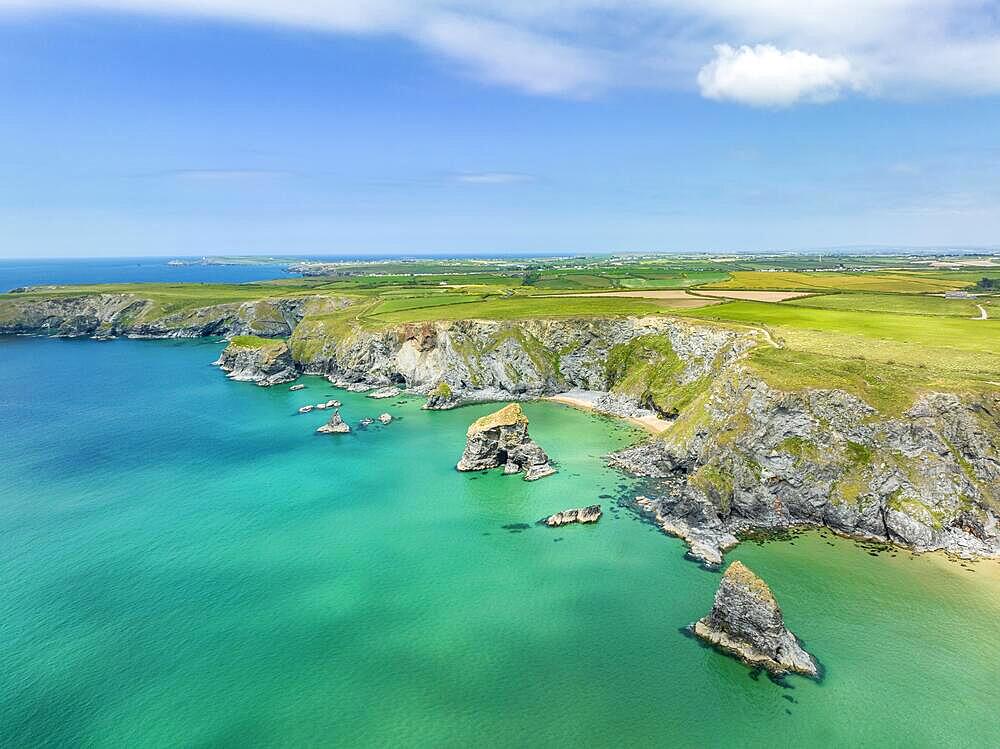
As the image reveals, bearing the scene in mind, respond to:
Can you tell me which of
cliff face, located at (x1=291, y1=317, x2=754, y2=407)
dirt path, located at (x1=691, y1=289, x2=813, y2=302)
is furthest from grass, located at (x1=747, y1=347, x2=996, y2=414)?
dirt path, located at (x1=691, y1=289, x2=813, y2=302)

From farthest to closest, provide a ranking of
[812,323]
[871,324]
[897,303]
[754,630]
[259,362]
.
→ [897,303]
[259,362]
[812,323]
[871,324]
[754,630]

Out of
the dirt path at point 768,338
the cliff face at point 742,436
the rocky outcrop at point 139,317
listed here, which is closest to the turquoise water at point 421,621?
the cliff face at point 742,436

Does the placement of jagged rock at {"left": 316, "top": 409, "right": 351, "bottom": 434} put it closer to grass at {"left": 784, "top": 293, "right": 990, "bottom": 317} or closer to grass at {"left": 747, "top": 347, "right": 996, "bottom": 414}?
grass at {"left": 747, "top": 347, "right": 996, "bottom": 414}

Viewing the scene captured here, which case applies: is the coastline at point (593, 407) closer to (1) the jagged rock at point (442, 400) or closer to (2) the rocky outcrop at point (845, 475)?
(1) the jagged rock at point (442, 400)

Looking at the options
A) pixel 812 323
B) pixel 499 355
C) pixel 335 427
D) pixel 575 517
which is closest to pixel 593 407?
pixel 499 355

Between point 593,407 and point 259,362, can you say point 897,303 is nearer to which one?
point 593,407

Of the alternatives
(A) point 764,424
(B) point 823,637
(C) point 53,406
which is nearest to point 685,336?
(A) point 764,424
